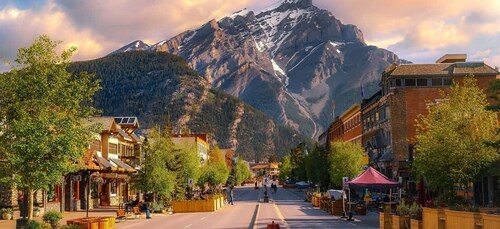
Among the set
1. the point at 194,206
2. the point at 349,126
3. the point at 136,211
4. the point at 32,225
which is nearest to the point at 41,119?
the point at 32,225

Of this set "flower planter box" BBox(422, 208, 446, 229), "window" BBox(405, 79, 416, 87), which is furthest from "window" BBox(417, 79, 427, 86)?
"flower planter box" BBox(422, 208, 446, 229)

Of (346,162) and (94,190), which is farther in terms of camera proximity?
(346,162)

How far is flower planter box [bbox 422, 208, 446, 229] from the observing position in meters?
23.2

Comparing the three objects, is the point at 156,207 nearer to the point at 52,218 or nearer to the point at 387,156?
the point at 52,218

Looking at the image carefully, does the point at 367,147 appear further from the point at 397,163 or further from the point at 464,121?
the point at 464,121

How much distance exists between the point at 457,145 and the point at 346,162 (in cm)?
3761

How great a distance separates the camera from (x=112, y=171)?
200ft

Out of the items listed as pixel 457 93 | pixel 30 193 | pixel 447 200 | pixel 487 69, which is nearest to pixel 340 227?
pixel 447 200

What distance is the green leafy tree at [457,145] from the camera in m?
39.7

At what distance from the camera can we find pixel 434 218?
78.4ft

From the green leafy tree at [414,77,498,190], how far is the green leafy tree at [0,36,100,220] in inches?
814

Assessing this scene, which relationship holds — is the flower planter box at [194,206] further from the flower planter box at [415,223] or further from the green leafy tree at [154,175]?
the flower planter box at [415,223]

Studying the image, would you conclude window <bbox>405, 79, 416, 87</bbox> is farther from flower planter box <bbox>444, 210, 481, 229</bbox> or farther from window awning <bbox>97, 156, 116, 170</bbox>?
flower planter box <bbox>444, 210, 481, 229</bbox>

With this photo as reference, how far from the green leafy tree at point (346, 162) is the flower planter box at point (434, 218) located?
51475 millimetres
